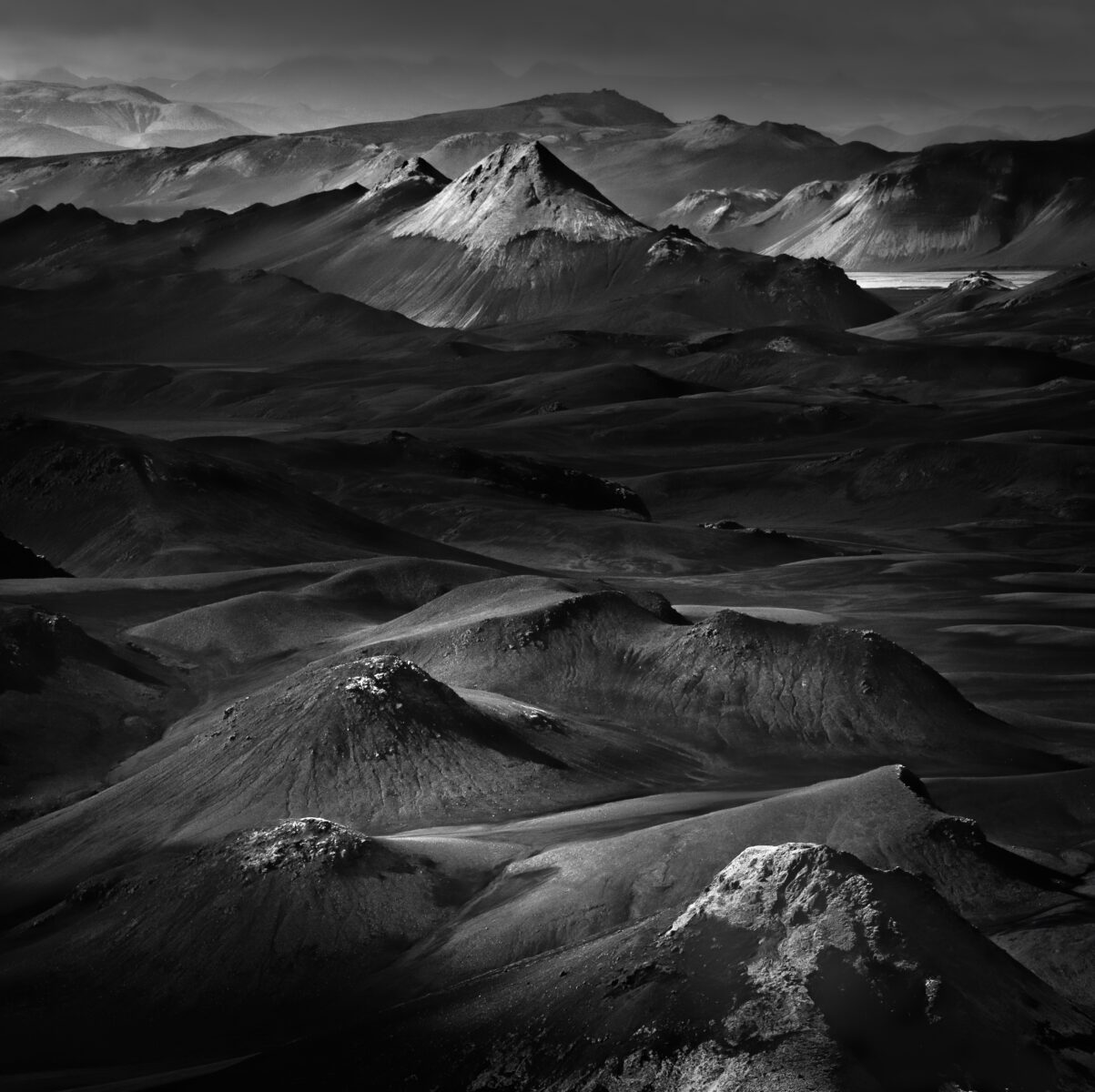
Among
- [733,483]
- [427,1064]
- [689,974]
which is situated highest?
[689,974]

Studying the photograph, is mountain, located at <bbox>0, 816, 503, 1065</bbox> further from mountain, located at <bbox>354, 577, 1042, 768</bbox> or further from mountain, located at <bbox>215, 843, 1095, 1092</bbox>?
mountain, located at <bbox>354, 577, 1042, 768</bbox>

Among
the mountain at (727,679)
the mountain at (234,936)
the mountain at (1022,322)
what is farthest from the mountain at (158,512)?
the mountain at (1022,322)

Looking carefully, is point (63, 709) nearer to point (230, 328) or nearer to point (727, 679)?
point (727, 679)

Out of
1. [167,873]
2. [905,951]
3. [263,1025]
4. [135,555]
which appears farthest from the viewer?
[135,555]

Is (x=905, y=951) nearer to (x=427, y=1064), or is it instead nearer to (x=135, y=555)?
(x=427, y=1064)

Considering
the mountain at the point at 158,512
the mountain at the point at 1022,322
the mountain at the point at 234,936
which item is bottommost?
the mountain at the point at 158,512

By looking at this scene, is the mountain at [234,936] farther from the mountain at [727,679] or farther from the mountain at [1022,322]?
the mountain at [1022,322]

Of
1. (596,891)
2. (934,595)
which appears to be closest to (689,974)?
(596,891)

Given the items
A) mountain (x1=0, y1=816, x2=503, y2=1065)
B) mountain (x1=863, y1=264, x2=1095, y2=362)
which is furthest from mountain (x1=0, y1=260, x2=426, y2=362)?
mountain (x1=0, y1=816, x2=503, y2=1065)

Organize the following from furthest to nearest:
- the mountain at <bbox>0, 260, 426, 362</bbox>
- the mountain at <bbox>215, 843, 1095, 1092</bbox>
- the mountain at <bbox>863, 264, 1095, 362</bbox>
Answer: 1. the mountain at <bbox>0, 260, 426, 362</bbox>
2. the mountain at <bbox>863, 264, 1095, 362</bbox>
3. the mountain at <bbox>215, 843, 1095, 1092</bbox>

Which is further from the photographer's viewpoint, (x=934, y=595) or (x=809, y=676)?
(x=934, y=595)

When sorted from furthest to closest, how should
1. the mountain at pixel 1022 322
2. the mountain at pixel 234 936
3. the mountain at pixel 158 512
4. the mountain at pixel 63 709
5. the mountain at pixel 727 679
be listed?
the mountain at pixel 1022 322 < the mountain at pixel 158 512 < the mountain at pixel 727 679 < the mountain at pixel 63 709 < the mountain at pixel 234 936
